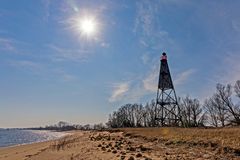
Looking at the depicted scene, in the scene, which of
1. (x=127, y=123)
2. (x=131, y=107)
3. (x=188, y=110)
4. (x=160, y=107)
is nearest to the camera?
(x=160, y=107)

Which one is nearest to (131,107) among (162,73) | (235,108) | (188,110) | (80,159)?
(188,110)

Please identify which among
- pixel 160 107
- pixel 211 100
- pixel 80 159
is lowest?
pixel 80 159

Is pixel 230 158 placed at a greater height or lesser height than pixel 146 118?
lesser

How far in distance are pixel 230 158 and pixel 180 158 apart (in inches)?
83.2

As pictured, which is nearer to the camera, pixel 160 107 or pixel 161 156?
pixel 161 156

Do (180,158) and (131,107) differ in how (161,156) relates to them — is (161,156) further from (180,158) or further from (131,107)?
(131,107)

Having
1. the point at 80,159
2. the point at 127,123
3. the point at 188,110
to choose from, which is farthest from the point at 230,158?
the point at 127,123

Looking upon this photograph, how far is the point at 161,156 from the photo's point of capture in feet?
→ 43.5

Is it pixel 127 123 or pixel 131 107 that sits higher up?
pixel 131 107

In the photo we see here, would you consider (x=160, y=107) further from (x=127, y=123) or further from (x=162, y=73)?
(x=127, y=123)

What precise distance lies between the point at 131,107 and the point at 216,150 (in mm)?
107916

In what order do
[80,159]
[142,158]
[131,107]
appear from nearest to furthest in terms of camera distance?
[142,158] < [80,159] < [131,107]

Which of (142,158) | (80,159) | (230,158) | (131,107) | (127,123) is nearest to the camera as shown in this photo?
(230,158)

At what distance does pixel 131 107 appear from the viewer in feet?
398
